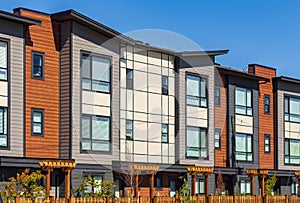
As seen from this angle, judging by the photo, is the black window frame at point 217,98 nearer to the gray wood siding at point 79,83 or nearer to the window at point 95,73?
the gray wood siding at point 79,83

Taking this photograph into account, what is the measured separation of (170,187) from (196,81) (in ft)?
22.9

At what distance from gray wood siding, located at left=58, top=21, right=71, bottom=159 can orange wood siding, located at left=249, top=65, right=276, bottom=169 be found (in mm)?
19165

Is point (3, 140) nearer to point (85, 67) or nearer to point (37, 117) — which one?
point (37, 117)

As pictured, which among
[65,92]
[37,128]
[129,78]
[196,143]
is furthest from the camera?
[196,143]

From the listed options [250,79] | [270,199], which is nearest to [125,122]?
[270,199]

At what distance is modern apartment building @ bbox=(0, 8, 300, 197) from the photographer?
3038cm

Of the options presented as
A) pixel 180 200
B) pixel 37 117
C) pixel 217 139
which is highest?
pixel 37 117

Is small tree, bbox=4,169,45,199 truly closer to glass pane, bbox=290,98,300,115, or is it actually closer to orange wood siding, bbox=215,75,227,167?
orange wood siding, bbox=215,75,227,167

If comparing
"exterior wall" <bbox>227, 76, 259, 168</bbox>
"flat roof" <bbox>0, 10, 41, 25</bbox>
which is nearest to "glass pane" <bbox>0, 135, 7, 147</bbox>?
"flat roof" <bbox>0, 10, 41, 25</bbox>

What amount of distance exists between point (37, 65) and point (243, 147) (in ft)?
63.5

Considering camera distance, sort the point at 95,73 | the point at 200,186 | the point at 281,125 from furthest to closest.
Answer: the point at 281,125 → the point at 200,186 → the point at 95,73

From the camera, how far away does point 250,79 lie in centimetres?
4684

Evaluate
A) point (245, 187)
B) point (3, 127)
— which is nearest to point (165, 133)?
point (245, 187)

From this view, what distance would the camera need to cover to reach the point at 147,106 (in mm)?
37625
